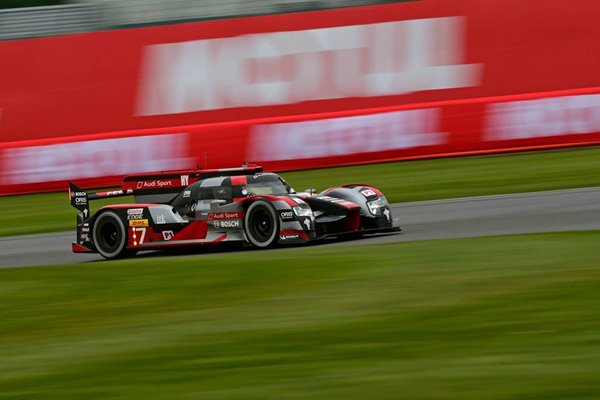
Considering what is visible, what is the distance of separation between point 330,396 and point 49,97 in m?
18.7

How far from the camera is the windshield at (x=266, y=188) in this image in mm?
12266

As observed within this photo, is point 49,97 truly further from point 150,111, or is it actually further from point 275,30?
point 275,30

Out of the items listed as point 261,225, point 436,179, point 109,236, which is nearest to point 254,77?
point 436,179

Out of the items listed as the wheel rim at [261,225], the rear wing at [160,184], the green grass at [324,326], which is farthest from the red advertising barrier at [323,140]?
the green grass at [324,326]

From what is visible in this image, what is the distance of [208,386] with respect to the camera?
5.78 m

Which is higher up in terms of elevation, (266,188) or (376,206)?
(266,188)

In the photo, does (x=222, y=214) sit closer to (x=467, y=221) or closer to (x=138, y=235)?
(x=138, y=235)

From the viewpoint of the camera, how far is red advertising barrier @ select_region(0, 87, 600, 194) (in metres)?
18.9

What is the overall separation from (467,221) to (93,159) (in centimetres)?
926

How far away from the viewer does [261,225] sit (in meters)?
12.0

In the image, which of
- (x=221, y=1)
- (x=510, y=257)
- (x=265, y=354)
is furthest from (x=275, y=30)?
(x=265, y=354)

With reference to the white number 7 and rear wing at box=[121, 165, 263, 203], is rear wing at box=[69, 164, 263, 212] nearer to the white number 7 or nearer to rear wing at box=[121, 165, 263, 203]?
rear wing at box=[121, 165, 263, 203]

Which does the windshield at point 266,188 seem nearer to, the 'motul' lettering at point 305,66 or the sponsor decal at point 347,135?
the sponsor decal at point 347,135

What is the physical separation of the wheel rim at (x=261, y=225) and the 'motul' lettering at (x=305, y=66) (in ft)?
34.6
